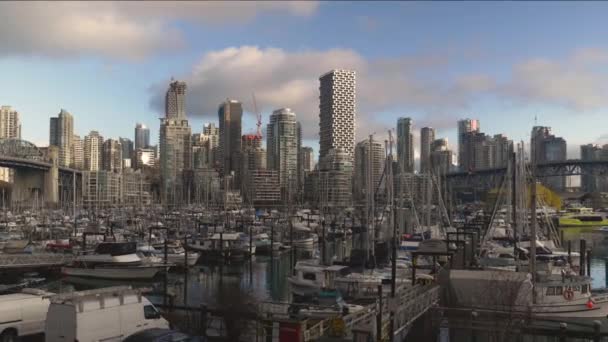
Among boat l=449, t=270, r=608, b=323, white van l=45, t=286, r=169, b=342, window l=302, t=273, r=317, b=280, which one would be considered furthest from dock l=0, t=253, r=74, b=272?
boat l=449, t=270, r=608, b=323

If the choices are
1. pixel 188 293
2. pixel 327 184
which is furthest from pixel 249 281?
pixel 327 184

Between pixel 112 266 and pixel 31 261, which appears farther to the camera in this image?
pixel 31 261

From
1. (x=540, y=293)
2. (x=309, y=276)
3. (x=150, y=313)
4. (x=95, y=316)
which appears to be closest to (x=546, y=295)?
(x=540, y=293)

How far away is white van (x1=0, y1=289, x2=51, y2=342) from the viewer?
2191 centimetres

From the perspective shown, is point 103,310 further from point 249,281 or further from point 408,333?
point 249,281

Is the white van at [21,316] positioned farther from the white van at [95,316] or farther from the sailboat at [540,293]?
the sailboat at [540,293]

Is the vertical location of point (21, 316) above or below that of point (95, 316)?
below

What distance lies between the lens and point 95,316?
1945 cm

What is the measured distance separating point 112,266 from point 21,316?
29911 mm

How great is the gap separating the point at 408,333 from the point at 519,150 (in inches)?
1523

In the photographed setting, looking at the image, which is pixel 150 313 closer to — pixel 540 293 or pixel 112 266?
pixel 540 293

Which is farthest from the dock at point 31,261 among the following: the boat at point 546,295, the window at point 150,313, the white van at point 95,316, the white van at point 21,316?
the boat at point 546,295

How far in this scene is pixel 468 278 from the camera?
1299 inches

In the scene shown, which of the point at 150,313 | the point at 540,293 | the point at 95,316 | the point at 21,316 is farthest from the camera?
the point at 540,293
